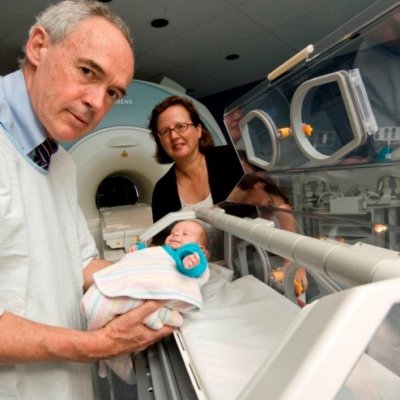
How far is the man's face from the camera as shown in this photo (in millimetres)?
699

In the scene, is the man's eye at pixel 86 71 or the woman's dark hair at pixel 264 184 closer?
the man's eye at pixel 86 71

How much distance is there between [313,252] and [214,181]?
43.8 inches

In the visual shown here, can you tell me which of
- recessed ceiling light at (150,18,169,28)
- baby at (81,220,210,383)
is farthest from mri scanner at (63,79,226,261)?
baby at (81,220,210,383)

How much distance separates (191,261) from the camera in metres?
0.87

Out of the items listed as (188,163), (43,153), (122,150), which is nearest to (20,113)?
(43,153)

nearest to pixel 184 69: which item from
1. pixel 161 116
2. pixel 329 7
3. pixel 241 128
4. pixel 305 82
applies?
pixel 329 7

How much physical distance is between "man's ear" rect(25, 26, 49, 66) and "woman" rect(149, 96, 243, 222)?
892 mm

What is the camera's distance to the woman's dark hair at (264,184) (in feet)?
3.89

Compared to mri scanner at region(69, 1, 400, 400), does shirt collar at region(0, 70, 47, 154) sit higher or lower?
higher

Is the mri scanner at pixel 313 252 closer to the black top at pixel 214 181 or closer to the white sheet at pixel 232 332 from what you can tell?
the white sheet at pixel 232 332

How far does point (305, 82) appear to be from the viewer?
86cm

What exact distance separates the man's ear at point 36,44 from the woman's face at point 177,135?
0.89 metres

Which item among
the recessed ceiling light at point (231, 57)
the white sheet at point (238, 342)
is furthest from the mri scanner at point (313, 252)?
the recessed ceiling light at point (231, 57)

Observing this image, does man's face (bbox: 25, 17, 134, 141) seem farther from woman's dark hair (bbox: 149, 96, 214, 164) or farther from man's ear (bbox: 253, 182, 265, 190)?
woman's dark hair (bbox: 149, 96, 214, 164)
